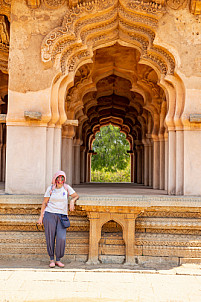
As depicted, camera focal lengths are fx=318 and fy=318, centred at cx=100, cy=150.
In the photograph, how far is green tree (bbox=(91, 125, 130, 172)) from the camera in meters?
32.8

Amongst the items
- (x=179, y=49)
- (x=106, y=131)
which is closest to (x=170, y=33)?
(x=179, y=49)

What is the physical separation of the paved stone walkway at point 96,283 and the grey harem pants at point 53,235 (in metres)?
0.26

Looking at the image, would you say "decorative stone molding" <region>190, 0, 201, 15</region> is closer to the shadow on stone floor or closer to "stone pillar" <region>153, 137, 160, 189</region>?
"stone pillar" <region>153, 137, 160, 189</region>

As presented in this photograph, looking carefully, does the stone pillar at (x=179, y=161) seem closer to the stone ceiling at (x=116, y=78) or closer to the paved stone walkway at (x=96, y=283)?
the paved stone walkway at (x=96, y=283)

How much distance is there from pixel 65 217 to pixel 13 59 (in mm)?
3418

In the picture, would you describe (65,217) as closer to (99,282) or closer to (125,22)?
(99,282)

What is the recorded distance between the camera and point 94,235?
512cm

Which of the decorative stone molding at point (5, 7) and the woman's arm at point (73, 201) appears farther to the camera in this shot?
the decorative stone molding at point (5, 7)

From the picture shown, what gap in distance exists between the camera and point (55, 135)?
6.60 meters

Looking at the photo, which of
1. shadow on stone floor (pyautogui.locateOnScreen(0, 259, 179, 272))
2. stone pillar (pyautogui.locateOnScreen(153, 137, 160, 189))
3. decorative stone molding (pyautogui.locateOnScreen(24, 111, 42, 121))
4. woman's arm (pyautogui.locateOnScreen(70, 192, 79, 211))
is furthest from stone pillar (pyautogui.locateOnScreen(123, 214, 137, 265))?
stone pillar (pyautogui.locateOnScreen(153, 137, 160, 189))

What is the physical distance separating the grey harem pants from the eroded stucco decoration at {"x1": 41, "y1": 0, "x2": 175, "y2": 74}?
3112 mm

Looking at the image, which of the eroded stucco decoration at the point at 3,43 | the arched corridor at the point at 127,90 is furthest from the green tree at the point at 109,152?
the eroded stucco decoration at the point at 3,43

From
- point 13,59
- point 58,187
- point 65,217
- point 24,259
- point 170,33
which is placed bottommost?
point 24,259

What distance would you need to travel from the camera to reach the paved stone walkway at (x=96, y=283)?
3.69 meters
